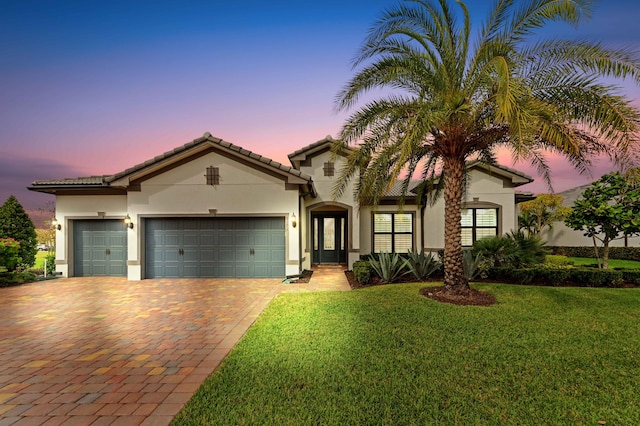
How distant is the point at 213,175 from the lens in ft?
38.3

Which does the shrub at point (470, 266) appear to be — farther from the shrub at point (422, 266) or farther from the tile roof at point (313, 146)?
the tile roof at point (313, 146)

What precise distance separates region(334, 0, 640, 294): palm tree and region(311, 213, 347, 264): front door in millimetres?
6229

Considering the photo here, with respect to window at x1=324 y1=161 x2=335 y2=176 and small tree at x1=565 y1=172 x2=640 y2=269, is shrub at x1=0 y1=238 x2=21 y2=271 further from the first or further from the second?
small tree at x1=565 y1=172 x2=640 y2=269

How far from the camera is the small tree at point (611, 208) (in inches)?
420

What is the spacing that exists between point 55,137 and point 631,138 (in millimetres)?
20997

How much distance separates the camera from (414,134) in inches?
261

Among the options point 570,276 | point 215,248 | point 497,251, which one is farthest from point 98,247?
point 570,276

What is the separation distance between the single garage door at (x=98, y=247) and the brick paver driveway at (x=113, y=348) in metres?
2.75

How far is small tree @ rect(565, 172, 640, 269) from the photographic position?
10656 millimetres

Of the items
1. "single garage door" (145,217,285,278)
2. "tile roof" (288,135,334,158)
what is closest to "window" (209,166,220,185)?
"single garage door" (145,217,285,278)

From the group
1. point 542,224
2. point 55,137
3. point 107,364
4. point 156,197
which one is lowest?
Result: point 107,364

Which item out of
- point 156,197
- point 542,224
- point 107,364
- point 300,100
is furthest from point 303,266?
point 542,224

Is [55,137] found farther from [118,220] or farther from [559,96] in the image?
[559,96]

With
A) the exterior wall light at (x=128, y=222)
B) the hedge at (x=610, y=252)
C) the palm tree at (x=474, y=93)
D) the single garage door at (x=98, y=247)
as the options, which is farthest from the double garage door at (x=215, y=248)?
the hedge at (x=610, y=252)
